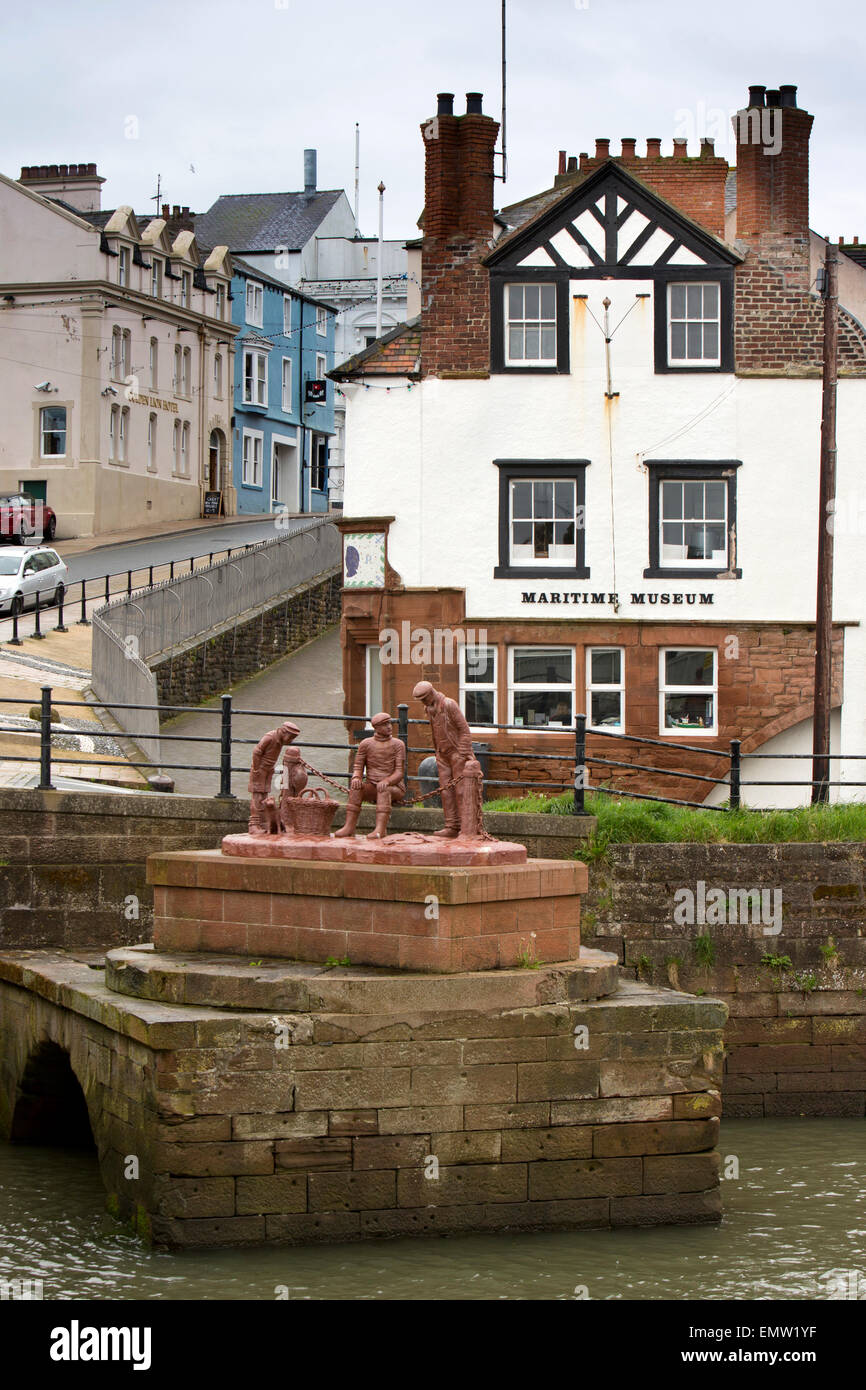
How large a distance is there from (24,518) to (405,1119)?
39.3 metres

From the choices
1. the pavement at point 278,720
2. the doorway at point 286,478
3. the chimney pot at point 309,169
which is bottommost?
the pavement at point 278,720

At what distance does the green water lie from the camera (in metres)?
11.8

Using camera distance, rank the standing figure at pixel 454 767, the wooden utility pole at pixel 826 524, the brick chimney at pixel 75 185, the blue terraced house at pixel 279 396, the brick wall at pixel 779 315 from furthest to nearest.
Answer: the blue terraced house at pixel 279 396, the brick chimney at pixel 75 185, the brick wall at pixel 779 315, the wooden utility pole at pixel 826 524, the standing figure at pixel 454 767

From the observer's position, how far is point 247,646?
36.5m

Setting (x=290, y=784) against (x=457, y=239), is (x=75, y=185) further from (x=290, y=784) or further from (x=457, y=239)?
(x=290, y=784)

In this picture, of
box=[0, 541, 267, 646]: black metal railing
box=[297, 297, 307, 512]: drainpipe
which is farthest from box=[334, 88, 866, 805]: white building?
box=[297, 297, 307, 512]: drainpipe

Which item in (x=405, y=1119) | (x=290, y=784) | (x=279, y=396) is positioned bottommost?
(x=405, y=1119)

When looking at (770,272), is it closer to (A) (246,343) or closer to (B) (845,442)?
(B) (845,442)

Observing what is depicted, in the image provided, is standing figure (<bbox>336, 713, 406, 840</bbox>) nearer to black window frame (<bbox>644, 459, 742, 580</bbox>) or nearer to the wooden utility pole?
the wooden utility pole

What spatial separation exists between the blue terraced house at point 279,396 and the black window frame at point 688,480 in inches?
1505

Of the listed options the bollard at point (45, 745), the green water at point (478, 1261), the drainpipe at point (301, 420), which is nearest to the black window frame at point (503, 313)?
the bollard at point (45, 745)

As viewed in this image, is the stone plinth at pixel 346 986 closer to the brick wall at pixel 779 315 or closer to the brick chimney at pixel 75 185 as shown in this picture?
the brick wall at pixel 779 315

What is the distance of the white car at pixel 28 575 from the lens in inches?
1455

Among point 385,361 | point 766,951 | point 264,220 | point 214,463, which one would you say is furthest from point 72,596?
point 264,220
